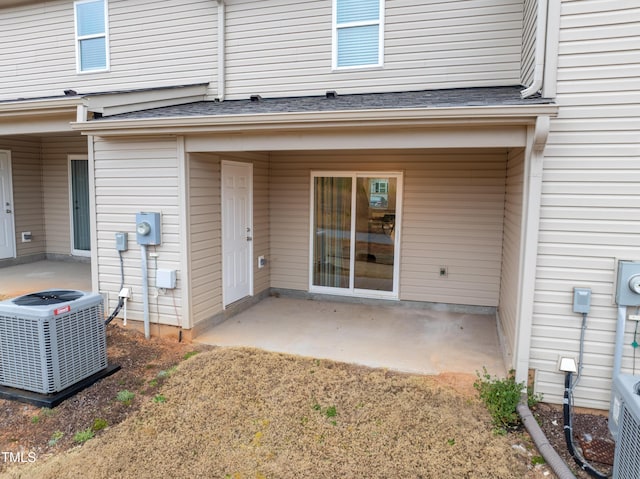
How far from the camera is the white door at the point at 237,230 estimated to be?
232 inches

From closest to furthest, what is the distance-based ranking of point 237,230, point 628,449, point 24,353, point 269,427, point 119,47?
point 628,449 < point 269,427 < point 24,353 < point 237,230 < point 119,47

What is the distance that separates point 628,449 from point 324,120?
11.1 ft

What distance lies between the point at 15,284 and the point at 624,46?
8.63 meters

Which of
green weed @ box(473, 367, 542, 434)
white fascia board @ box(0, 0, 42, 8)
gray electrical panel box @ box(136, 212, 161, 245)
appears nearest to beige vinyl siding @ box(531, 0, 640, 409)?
green weed @ box(473, 367, 542, 434)

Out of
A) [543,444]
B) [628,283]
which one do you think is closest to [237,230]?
[543,444]

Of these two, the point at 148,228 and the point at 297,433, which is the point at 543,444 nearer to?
the point at 297,433

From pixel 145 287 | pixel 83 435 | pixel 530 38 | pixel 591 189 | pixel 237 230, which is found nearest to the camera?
pixel 83 435

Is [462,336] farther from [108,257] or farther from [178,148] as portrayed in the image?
[108,257]

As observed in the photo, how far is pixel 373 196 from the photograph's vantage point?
6.59 metres

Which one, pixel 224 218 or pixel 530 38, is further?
pixel 224 218

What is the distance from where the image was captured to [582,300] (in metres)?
3.55

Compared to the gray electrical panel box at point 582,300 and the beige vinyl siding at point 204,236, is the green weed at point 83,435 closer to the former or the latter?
the beige vinyl siding at point 204,236

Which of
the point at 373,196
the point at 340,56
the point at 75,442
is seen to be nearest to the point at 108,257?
the point at 75,442

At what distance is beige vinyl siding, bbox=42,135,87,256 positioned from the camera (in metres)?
8.80
